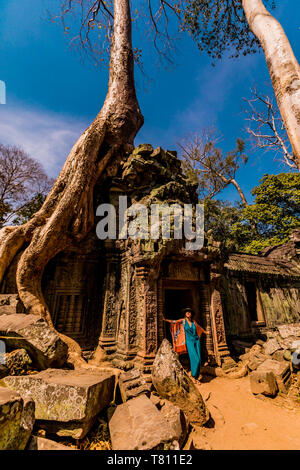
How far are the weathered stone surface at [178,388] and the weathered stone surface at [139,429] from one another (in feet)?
2.42

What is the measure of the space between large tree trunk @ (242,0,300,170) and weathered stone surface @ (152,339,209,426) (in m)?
3.74

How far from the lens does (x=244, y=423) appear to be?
370 cm

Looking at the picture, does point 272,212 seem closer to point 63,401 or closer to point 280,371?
point 280,371

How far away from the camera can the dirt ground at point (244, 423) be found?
311cm

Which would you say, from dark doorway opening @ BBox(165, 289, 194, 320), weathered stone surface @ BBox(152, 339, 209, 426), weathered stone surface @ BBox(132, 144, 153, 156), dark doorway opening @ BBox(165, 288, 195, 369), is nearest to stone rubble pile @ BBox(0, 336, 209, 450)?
weathered stone surface @ BBox(152, 339, 209, 426)

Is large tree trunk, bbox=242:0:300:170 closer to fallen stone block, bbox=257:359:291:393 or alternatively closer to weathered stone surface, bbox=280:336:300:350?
fallen stone block, bbox=257:359:291:393

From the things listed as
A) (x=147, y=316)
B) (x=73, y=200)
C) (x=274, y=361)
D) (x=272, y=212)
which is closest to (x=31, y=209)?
(x=73, y=200)

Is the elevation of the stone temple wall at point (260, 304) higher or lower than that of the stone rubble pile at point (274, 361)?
higher

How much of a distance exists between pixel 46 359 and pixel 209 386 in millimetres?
3891

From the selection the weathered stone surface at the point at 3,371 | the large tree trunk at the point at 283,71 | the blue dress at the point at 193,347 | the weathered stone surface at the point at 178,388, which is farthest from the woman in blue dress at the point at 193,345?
the large tree trunk at the point at 283,71

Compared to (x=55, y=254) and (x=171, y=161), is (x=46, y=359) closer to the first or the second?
(x=55, y=254)

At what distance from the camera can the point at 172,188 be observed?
25.0 ft

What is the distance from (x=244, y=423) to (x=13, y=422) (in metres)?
3.82

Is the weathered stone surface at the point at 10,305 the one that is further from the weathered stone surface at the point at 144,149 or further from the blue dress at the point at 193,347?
the weathered stone surface at the point at 144,149
